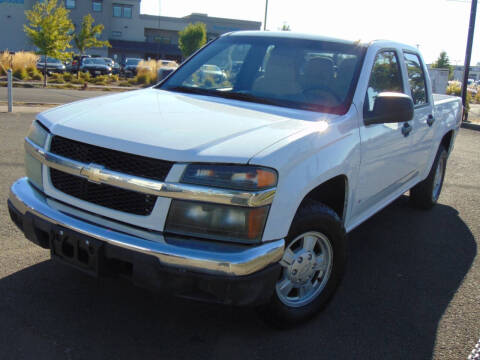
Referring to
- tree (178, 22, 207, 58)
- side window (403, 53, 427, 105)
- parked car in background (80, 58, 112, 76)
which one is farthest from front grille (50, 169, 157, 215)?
tree (178, 22, 207, 58)

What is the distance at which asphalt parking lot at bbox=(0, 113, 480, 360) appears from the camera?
293 cm

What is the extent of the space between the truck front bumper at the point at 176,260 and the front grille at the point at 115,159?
0.33m

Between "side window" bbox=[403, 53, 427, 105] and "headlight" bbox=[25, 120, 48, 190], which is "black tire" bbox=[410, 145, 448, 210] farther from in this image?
"headlight" bbox=[25, 120, 48, 190]

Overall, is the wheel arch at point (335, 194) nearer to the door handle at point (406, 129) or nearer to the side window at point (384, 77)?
the side window at point (384, 77)

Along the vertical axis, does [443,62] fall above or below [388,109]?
above

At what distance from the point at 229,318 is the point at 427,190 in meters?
3.62

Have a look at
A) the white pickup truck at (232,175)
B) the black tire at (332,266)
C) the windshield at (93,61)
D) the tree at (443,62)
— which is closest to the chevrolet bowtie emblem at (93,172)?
the white pickup truck at (232,175)

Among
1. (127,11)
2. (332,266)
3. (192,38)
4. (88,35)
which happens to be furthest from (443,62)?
(332,266)

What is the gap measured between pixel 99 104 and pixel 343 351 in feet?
7.30

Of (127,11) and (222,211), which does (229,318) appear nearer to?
(222,211)

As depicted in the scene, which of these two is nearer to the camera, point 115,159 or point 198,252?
point 198,252

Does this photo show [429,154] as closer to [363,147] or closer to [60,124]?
[363,147]

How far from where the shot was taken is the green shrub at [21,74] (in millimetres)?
27781

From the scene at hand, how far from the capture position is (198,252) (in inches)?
100
